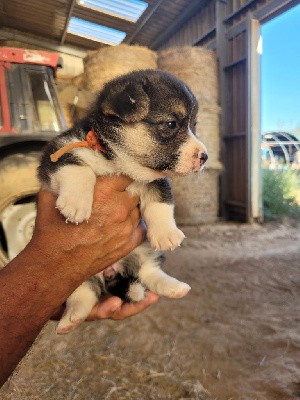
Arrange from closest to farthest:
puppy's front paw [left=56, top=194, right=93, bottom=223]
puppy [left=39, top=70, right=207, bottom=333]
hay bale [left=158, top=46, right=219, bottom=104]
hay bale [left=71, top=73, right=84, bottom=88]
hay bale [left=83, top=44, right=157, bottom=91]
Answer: puppy's front paw [left=56, top=194, right=93, bottom=223], puppy [left=39, top=70, right=207, bottom=333], hay bale [left=83, top=44, right=157, bottom=91], hay bale [left=158, top=46, right=219, bottom=104], hay bale [left=71, top=73, right=84, bottom=88]

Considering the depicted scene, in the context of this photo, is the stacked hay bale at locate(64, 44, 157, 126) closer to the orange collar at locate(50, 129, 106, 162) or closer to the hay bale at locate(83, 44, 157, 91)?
the hay bale at locate(83, 44, 157, 91)

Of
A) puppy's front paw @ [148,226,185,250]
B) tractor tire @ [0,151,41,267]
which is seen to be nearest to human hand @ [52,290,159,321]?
puppy's front paw @ [148,226,185,250]

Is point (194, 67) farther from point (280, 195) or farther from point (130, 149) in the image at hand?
point (130, 149)

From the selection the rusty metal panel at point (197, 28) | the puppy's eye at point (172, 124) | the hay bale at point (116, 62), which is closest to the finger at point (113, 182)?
the puppy's eye at point (172, 124)

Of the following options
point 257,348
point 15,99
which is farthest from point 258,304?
point 15,99

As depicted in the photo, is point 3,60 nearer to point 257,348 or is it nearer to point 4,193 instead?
point 4,193

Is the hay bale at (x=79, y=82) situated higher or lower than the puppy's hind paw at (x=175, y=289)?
higher

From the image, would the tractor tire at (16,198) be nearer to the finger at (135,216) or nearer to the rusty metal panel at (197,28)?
the finger at (135,216)
